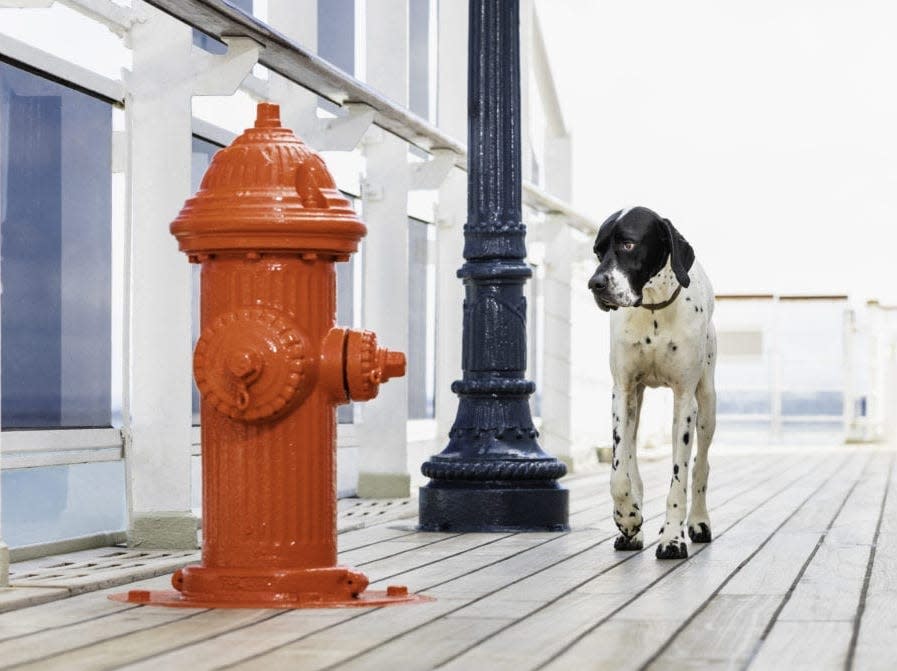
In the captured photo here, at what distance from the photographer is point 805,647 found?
3.30 meters

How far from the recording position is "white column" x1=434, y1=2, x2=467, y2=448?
10180 millimetres

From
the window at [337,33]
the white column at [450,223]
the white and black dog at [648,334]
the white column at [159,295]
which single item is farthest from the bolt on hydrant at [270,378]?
the white column at [450,223]

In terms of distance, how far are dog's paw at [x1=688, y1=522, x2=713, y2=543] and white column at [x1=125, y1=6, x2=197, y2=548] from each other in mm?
1762

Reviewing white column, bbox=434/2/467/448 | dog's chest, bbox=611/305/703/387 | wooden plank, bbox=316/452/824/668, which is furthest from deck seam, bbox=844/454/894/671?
white column, bbox=434/2/467/448

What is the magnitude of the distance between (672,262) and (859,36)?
18441 mm

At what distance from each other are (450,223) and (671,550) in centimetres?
514

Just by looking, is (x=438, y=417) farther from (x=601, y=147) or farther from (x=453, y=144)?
(x=601, y=147)

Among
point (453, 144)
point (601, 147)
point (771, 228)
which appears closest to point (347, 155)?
point (453, 144)

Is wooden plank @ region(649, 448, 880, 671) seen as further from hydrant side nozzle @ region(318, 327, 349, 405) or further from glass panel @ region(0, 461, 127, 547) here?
glass panel @ region(0, 461, 127, 547)

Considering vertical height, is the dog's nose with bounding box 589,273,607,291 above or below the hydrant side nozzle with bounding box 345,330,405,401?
above

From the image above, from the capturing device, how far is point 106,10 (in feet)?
19.0

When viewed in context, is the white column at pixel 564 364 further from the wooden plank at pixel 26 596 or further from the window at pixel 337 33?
the wooden plank at pixel 26 596

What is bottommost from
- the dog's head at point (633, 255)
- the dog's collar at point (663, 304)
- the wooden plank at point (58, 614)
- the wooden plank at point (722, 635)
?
the wooden plank at point (58, 614)

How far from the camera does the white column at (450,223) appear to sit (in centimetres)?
1018
